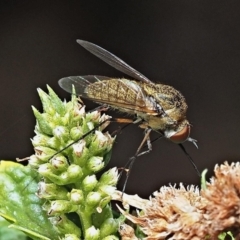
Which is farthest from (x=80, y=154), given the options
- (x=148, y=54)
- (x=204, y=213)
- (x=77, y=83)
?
(x=148, y=54)

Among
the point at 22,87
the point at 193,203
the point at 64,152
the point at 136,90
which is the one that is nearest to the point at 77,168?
the point at 64,152

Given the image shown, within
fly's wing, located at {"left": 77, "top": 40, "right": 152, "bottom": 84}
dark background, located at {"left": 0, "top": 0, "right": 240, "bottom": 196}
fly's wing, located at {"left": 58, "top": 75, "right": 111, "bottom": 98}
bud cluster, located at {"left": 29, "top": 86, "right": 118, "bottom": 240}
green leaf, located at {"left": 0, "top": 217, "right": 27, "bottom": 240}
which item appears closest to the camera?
bud cluster, located at {"left": 29, "top": 86, "right": 118, "bottom": 240}

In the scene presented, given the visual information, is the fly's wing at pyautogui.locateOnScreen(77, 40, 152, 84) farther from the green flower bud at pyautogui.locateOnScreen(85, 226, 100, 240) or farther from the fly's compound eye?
the green flower bud at pyautogui.locateOnScreen(85, 226, 100, 240)

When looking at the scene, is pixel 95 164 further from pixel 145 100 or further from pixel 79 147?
pixel 145 100

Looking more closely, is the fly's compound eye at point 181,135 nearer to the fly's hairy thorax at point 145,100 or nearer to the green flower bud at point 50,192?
the fly's hairy thorax at point 145,100

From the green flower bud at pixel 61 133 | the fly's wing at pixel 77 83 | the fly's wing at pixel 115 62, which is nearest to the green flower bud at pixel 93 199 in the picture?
the green flower bud at pixel 61 133

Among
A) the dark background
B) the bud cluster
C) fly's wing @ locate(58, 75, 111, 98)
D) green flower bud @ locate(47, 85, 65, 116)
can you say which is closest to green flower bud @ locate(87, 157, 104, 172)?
the bud cluster
